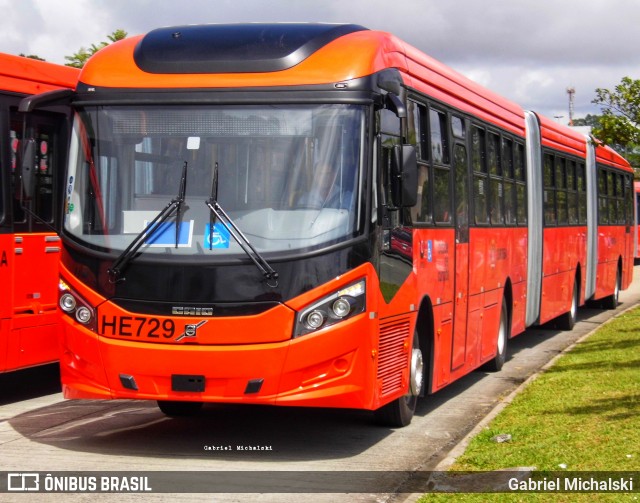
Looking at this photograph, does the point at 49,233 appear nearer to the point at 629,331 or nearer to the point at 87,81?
Result: the point at 87,81

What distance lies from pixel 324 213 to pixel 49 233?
436 cm

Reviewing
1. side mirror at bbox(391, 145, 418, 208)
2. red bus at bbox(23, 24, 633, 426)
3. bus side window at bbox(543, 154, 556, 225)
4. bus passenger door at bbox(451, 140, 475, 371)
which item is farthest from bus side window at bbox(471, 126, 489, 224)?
bus side window at bbox(543, 154, 556, 225)

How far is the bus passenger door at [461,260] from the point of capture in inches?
495

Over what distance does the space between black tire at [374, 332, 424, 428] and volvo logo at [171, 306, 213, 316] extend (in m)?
2.37

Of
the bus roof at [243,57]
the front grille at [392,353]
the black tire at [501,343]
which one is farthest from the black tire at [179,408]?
the black tire at [501,343]

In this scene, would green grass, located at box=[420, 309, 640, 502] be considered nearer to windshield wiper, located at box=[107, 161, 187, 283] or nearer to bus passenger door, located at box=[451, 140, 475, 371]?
bus passenger door, located at box=[451, 140, 475, 371]

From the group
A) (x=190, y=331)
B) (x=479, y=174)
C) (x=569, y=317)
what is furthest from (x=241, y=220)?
(x=569, y=317)

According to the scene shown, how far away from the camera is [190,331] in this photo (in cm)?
905

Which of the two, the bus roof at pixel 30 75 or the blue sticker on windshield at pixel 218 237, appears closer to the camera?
the blue sticker on windshield at pixel 218 237

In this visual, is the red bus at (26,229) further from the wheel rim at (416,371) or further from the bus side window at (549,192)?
the bus side window at (549,192)

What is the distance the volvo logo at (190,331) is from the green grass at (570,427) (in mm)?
2121

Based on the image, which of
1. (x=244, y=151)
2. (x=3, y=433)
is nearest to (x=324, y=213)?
(x=244, y=151)

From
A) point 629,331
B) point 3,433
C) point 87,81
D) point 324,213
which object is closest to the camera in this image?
point 324,213

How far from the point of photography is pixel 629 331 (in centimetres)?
1941
